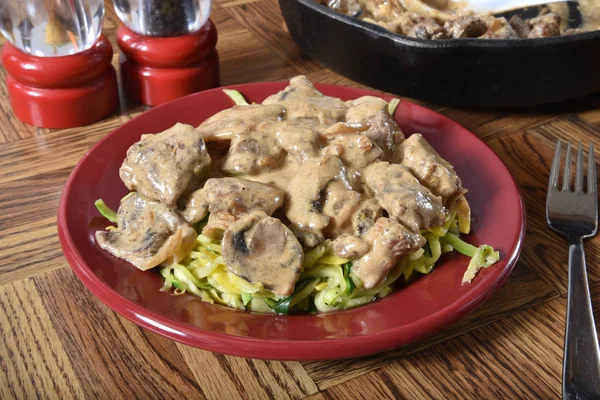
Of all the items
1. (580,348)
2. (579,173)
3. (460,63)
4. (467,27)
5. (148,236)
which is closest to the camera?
(580,348)

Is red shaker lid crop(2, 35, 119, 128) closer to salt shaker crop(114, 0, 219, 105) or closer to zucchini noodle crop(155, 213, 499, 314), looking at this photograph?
salt shaker crop(114, 0, 219, 105)

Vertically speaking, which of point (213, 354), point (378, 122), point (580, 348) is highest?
point (378, 122)

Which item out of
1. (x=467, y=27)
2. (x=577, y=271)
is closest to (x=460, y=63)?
(x=467, y=27)

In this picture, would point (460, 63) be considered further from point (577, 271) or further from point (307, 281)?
point (307, 281)

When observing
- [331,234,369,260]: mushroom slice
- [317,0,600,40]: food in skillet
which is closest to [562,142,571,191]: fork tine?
[317,0,600,40]: food in skillet

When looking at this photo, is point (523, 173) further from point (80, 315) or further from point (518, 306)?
point (80, 315)

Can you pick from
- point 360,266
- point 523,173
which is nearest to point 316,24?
point 523,173

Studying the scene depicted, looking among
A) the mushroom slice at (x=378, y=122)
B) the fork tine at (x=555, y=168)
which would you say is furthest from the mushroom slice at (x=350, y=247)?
the fork tine at (x=555, y=168)
